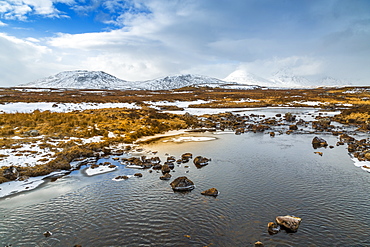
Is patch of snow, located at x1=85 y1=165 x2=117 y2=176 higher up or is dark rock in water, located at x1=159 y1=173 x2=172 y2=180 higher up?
dark rock in water, located at x1=159 y1=173 x2=172 y2=180

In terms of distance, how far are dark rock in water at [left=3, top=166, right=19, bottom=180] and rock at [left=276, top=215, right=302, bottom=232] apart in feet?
54.4

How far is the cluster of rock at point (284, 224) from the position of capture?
34.6 feet

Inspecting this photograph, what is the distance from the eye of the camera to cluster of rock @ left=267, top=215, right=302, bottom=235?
10.5m

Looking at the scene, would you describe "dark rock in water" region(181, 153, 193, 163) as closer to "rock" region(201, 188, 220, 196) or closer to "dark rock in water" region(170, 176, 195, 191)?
"dark rock in water" region(170, 176, 195, 191)

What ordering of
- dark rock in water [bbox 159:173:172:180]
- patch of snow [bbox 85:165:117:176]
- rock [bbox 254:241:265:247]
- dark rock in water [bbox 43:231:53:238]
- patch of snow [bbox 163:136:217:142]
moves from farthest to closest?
patch of snow [bbox 163:136:217:142]
patch of snow [bbox 85:165:117:176]
dark rock in water [bbox 159:173:172:180]
dark rock in water [bbox 43:231:53:238]
rock [bbox 254:241:265:247]

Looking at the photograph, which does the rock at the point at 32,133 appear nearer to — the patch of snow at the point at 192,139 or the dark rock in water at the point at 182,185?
the patch of snow at the point at 192,139

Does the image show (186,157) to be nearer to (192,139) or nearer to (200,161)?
(200,161)

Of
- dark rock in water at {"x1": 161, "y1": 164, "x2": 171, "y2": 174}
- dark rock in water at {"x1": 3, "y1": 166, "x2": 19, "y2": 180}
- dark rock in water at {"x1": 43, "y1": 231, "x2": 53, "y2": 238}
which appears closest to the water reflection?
dark rock in water at {"x1": 43, "y1": 231, "x2": 53, "y2": 238}

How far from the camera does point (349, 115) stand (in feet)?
156

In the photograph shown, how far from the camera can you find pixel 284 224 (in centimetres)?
1077

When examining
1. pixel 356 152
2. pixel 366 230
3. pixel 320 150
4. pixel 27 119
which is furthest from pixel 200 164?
pixel 27 119

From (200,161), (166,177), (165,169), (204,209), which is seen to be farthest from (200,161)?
(204,209)

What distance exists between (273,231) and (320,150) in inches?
675

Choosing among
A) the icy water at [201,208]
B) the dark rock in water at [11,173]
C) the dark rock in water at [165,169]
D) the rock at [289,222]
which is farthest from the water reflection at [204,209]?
the dark rock in water at [11,173]
